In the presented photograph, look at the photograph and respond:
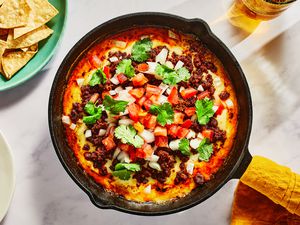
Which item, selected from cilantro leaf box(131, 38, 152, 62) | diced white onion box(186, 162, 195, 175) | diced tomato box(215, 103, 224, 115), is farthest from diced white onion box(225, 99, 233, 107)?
cilantro leaf box(131, 38, 152, 62)

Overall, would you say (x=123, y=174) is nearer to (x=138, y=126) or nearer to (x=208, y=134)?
(x=138, y=126)

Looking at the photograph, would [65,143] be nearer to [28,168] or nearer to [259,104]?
[28,168]

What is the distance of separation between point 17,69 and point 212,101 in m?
1.01

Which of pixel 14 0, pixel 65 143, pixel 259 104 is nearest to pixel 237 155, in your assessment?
pixel 259 104

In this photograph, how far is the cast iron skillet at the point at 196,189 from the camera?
2889mm

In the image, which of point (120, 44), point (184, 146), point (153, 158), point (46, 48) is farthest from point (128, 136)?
point (46, 48)

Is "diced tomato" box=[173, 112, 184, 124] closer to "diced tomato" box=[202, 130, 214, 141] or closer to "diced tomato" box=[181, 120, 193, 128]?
"diced tomato" box=[181, 120, 193, 128]

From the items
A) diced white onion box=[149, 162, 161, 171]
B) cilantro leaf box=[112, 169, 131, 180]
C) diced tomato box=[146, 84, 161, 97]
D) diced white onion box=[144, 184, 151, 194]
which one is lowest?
diced white onion box=[144, 184, 151, 194]

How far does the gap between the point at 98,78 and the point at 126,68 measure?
0.15m

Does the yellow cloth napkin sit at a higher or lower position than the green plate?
lower

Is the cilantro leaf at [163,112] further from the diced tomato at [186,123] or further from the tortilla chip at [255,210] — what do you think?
the tortilla chip at [255,210]

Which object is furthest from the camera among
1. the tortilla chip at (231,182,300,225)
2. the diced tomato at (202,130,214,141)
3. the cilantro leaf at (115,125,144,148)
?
the tortilla chip at (231,182,300,225)

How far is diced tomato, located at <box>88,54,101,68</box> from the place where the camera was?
3049mm

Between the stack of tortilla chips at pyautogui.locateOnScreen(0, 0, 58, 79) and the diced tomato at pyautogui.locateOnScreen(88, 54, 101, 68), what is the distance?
25cm
